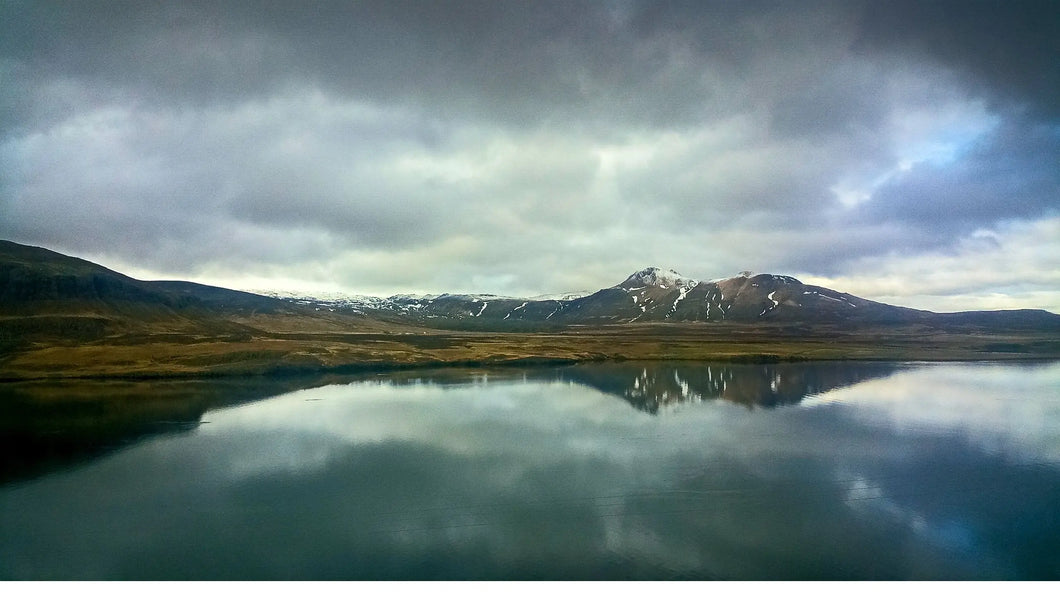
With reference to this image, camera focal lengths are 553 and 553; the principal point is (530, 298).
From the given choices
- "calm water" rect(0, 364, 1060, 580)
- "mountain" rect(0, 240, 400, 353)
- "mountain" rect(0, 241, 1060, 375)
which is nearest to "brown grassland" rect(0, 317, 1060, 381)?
"mountain" rect(0, 241, 1060, 375)

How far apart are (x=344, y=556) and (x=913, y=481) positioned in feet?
79.8

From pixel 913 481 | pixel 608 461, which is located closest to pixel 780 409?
pixel 913 481

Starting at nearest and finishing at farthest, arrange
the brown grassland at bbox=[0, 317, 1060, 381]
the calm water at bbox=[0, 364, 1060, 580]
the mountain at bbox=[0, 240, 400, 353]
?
the calm water at bbox=[0, 364, 1060, 580] < the brown grassland at bbox=[0, 317, 1060, 381] < the mountain at bbox=[0, 240, 400, 353]

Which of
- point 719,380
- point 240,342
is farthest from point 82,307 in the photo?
point 719,380

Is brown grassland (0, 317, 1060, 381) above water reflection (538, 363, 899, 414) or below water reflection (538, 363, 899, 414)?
above

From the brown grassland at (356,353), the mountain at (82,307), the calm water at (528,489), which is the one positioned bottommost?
the calm water at (528,489)

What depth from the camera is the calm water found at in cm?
1691

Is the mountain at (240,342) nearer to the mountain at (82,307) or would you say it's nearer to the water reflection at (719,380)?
the mountain at (82,307)

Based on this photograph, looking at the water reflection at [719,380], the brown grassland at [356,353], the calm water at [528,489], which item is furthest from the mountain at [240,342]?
the calm water at [528,489]

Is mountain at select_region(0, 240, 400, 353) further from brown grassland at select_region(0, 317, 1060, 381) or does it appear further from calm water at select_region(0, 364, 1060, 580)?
calm water at select_region(0, 364, 1060, 580)

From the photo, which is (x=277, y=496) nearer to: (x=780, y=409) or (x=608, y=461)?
(x=608, y=461)

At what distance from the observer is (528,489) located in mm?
23672

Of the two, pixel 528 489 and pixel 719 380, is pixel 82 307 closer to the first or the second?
pixel 719 380

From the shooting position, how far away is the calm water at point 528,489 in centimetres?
1691
